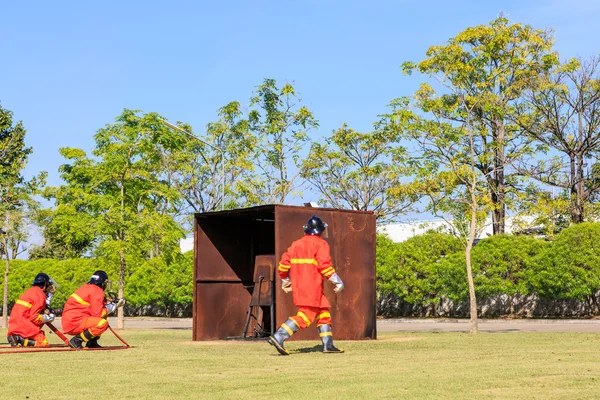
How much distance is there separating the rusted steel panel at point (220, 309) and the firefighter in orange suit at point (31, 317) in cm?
374

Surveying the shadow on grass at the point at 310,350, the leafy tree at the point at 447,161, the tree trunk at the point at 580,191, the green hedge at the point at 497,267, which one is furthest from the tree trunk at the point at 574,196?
the shadow on grass at the point at 310,350

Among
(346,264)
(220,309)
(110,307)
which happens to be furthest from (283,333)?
(220,309)

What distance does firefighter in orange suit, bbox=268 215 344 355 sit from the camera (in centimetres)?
1364

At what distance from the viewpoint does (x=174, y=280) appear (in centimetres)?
4238

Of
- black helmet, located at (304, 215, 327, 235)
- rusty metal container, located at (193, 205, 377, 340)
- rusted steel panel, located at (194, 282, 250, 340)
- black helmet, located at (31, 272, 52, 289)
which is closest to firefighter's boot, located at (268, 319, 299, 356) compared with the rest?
black helmet, located at (304, 215, 327, 235)

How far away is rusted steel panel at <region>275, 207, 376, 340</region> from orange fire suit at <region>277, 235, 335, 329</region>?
3569mm

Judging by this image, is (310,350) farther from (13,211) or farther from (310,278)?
(13,211)

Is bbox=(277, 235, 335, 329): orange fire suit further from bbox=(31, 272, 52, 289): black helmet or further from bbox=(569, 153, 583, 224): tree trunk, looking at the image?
bbox=(569, 153, 583, 224): tree trunk

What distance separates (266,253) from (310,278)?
7.47 metres

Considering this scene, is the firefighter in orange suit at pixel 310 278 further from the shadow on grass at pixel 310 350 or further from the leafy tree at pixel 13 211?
the leafy tree at pixel 13 211

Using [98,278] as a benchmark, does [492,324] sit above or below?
below

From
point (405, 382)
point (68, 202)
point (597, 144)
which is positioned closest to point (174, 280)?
point (68, 202)

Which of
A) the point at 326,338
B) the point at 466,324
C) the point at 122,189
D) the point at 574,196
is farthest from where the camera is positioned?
the point at 574,196

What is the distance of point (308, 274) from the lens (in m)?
13.8
